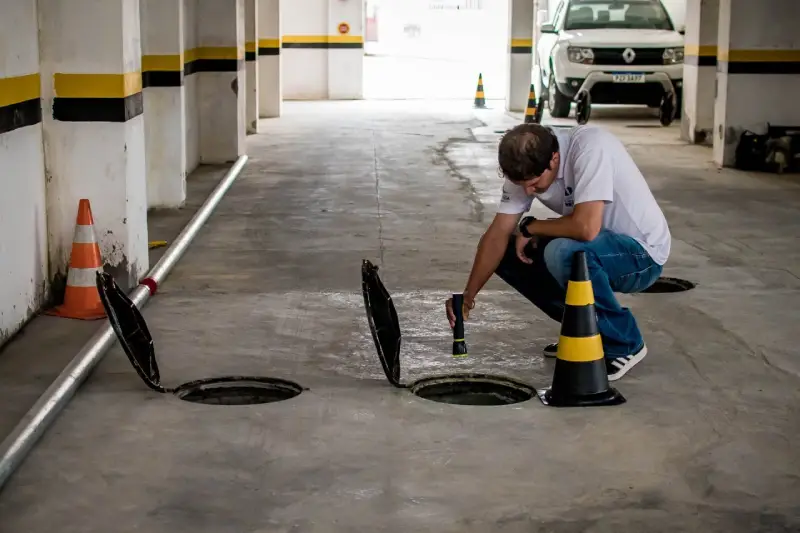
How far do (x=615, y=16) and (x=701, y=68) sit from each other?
147 inches

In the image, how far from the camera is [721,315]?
259 inches

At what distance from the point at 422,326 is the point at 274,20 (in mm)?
14875

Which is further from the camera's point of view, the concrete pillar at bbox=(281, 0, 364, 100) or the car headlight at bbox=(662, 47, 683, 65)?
the concrete pillar at bbox=(281, 0, 364, 100)

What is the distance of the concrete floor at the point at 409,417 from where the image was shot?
3906 mm

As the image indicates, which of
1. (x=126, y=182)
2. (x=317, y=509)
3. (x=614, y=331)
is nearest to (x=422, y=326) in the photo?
(x=614, y=331)

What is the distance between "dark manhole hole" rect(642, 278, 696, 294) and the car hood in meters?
11.3

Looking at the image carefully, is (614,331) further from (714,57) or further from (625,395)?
(714,57)

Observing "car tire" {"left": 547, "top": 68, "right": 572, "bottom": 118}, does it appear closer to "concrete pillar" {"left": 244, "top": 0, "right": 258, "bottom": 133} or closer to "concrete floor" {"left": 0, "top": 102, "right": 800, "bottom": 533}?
"concrete pillar" {"left": 244, "top": 0, "right": 258, "bottom": 133}

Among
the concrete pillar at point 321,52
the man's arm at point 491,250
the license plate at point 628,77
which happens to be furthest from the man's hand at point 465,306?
the concrete pillar at point 321,52

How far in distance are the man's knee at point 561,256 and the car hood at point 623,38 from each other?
1352 cm

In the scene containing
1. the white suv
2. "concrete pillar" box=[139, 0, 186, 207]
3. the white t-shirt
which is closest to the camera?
the white t-shirt

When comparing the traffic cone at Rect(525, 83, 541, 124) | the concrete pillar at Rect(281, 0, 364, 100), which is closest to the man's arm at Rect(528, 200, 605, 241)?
the traffic cone at Rect(525, 83, 541, 124)

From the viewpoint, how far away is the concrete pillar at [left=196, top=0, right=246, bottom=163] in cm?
1314

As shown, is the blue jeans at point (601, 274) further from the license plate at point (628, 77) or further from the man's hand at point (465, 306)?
the license plate at point (628, 77)
